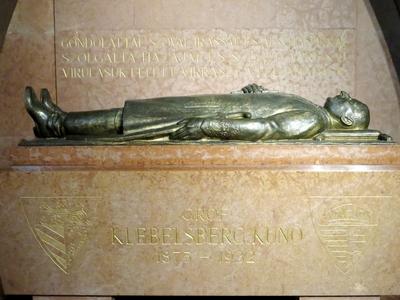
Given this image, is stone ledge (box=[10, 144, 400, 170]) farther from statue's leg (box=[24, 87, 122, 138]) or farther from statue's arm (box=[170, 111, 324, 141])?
statue's leg (box=[24, 87, 122, 138])

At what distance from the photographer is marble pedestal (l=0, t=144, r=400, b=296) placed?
114 inches

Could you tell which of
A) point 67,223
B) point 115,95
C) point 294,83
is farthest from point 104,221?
point 294,83

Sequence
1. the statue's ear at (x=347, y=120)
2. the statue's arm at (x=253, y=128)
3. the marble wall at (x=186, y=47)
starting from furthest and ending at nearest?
the marble wall at (x=186, y=47) → the statue's ear at (x=347, y=120) → the statue's arm at (x=253, y=128)

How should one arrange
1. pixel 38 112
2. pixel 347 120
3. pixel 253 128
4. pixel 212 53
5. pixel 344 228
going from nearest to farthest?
pixel 344 228, pixel 253 128, pixel 38 112, pixel 347 120, pixel 212 53

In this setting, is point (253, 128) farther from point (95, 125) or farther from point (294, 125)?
point (95, 125)

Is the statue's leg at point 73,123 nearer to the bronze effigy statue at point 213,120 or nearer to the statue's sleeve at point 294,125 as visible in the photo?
the bronze effigy statue at point 213,120

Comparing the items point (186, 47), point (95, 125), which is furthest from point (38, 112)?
point (186, 47)

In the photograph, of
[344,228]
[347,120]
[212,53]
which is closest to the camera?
[344,228]

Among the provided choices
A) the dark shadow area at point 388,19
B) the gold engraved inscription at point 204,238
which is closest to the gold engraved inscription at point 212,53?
the dark shadow area at point 388,19

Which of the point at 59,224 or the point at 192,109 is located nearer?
the point at 59,224

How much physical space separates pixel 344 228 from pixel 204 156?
969 mm

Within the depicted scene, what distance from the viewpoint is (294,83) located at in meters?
4.27

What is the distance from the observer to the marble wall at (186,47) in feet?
13.9

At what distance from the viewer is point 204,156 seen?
3.02 meters
